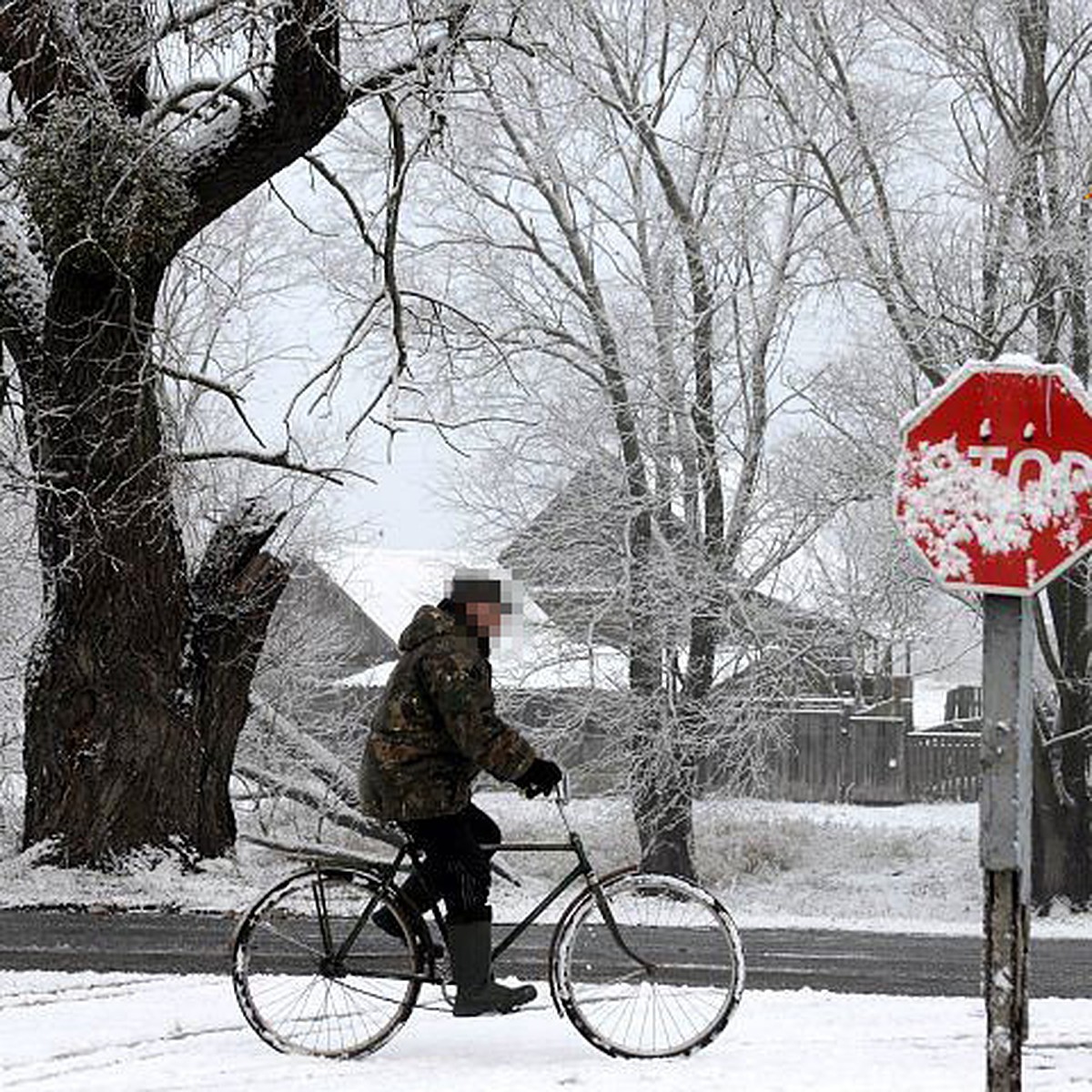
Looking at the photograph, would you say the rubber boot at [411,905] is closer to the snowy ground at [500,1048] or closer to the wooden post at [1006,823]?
the snowy ground at [500,1048]

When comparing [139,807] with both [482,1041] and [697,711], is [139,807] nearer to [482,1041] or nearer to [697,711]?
[482,1041]

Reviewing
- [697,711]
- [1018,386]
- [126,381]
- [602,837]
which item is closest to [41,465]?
[126,381]

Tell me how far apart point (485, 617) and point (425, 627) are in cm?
24

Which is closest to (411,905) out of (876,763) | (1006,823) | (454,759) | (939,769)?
(454,759)

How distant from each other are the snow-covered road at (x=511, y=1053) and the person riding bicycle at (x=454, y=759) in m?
0.37

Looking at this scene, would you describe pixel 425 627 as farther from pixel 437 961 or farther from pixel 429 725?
pixel 437 961

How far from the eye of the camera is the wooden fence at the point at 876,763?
139 ft

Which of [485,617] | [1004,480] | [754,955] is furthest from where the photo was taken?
[754,955]

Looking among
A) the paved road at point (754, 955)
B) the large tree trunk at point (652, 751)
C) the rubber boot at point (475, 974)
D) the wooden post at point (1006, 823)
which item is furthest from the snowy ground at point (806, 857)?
the wooden post at point (1006, 823)

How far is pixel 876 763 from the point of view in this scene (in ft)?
141

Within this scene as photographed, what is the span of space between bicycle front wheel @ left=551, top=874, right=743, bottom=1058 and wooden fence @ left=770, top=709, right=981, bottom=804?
1377 inches

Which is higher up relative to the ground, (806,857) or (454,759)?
(454,759)

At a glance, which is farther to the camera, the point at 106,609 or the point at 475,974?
the point at 106,609

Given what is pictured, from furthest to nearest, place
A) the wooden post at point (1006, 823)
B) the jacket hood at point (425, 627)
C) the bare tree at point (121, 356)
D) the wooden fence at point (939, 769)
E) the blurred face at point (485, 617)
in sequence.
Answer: the wooden fence at point (939, 769) → the bare tree at point (121, 356) → the blurred face at point (485, 617) → the jacket hood at point (425, 627) → the wooden post at point (1006, 823)
